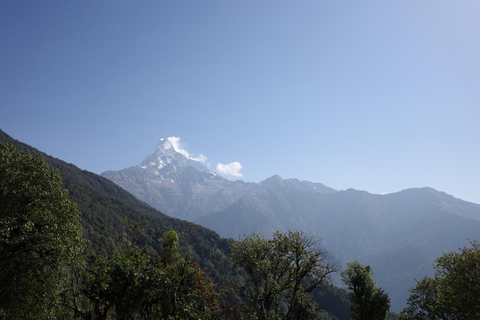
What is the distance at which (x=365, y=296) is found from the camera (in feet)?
135

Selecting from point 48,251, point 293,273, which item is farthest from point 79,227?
point 293,273

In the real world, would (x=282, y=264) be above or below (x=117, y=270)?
above

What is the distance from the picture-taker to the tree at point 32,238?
1780cm

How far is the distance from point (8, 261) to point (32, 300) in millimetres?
3664

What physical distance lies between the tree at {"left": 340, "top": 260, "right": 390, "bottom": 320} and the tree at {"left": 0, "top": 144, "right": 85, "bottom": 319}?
4139 centimetres

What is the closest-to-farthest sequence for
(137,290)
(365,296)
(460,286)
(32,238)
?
(137,290) < (32,238) < (460,286) < (365,296)

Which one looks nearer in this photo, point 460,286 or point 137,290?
point 137,290

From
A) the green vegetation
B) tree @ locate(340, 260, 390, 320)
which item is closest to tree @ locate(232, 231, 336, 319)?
the green vegetation

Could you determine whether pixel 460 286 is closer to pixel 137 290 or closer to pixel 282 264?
pixel 282 264

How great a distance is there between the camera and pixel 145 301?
45.6ft

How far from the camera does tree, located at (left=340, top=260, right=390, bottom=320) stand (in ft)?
132

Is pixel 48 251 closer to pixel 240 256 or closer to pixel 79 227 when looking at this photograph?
pixel 79 227

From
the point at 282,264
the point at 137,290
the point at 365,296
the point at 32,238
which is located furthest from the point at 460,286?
the point at 32,238

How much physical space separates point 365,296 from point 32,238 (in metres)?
47.3
